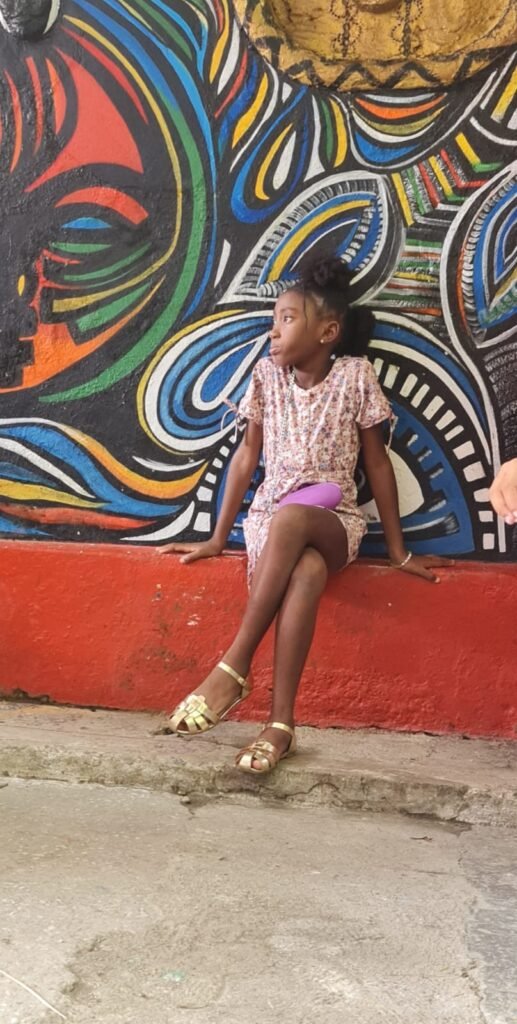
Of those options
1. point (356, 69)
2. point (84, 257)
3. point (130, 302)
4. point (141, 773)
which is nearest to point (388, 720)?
point (141, 773)

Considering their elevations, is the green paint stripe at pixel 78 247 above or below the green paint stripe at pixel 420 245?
below

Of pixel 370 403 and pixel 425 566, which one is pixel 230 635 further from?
pixel 370 403

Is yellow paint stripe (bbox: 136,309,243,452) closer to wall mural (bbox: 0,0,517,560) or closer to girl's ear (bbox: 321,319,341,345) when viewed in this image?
wall mural (bbox: 0,0,517,560)

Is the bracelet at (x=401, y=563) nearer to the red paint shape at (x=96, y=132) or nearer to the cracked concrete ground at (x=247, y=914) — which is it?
the cracked concrete ground at (x=247, y=914)

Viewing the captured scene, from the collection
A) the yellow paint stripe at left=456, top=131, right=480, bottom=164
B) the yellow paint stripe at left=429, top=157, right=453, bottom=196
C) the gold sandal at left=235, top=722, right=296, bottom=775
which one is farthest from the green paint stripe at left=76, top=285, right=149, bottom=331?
the gold sandal at left=235, top=722, right=296, bottom=775

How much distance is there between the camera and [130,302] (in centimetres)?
341

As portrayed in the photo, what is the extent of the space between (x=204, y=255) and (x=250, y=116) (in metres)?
0.48

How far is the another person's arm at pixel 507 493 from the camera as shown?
5.34 ft

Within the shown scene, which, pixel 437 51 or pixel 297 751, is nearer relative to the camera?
pixel 297 751

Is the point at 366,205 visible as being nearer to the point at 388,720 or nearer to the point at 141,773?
the point at 388,720

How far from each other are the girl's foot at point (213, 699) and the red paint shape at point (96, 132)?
5.82 feet

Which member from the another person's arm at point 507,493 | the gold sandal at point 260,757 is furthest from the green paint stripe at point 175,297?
the another person's arm at point 507,493

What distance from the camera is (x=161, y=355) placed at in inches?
134

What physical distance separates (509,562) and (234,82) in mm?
1837
